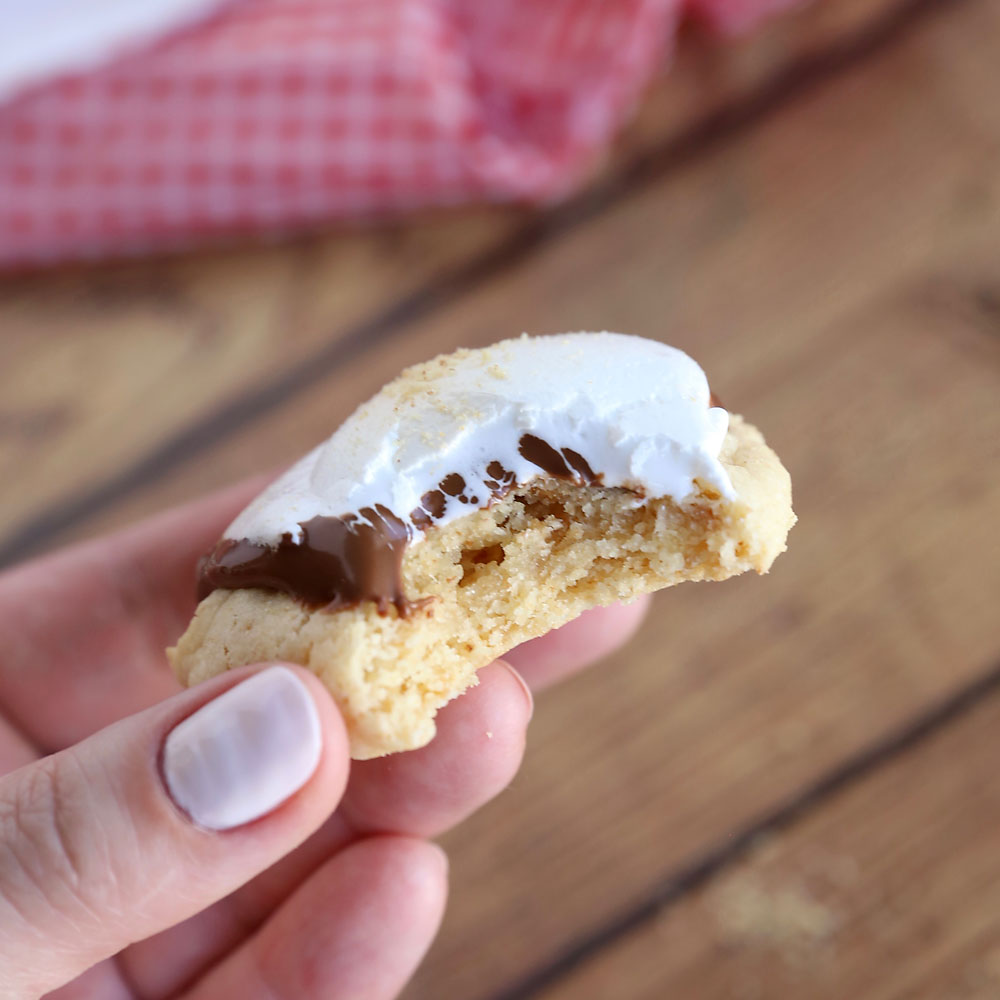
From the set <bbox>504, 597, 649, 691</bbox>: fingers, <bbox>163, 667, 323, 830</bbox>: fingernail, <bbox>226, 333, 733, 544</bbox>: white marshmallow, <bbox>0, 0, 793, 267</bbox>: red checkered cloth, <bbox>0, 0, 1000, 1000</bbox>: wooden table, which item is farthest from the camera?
<bbox>0, 0, 793, 267</bbox>: red checkered cloth

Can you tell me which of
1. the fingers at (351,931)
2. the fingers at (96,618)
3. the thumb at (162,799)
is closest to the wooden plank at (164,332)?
the fingers at (96,618)

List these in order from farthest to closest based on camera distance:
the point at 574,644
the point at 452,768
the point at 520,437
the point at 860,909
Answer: the point at 860,909 → the point at 574,644 → the point at 452,768 → the point at 520,437

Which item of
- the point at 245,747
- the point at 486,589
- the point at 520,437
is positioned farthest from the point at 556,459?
the point at 245,747

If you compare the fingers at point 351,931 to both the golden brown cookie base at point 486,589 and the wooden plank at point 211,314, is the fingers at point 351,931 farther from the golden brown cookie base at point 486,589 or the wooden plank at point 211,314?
the wooden plank at point 211,314

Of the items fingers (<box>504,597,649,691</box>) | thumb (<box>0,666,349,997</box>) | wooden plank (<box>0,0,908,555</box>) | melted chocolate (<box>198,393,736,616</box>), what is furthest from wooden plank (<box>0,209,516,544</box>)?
thumb (<box>0,666,349,997</box>)

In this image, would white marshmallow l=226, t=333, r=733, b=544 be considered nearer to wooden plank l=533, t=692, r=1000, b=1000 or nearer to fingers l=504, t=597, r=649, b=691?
fingers l=504, t=597, r=649, b=691

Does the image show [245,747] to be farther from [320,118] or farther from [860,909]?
[320,118]
